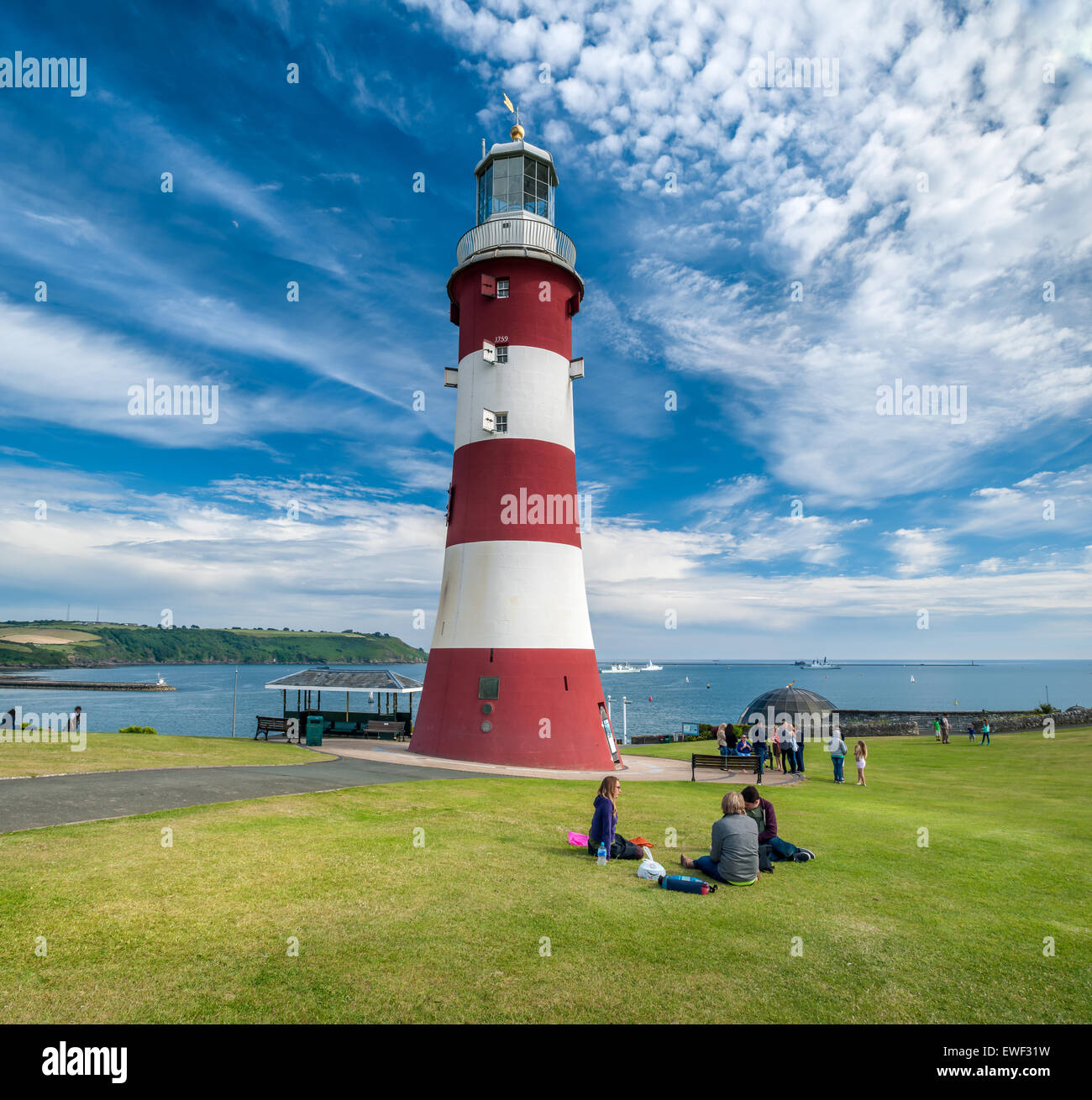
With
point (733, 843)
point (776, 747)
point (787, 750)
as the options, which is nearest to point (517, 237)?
point (787, 750)

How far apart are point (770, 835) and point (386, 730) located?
21459 millimetres

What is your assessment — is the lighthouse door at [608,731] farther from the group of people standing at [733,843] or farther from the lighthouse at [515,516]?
the group of people standing at [733,843]

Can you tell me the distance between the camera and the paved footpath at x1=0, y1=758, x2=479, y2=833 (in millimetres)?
9844

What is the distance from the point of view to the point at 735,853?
25.5ft

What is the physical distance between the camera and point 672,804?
13.5m

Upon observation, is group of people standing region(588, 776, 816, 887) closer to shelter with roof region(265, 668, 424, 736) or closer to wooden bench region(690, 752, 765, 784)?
wooden bench region(690, 752, 765, 784)

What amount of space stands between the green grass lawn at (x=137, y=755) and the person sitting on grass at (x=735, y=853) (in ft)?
42.0

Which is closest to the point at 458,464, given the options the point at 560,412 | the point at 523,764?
the point at 560,412

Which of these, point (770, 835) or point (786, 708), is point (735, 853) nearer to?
point (770, 835)

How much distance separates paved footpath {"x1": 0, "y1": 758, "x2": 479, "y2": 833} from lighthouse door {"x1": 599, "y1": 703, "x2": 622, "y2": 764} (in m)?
5.63

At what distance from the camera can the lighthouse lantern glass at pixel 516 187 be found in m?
22.8

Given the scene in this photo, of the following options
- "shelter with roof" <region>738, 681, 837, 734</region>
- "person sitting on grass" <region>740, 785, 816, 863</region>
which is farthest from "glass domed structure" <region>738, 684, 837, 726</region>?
"person sitting on grass" <region>740, 785, 816, 863</region>

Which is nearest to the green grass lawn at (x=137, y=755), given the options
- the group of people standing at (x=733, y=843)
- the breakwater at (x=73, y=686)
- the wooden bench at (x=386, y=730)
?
the wooden bench at (x=386, y=730)
